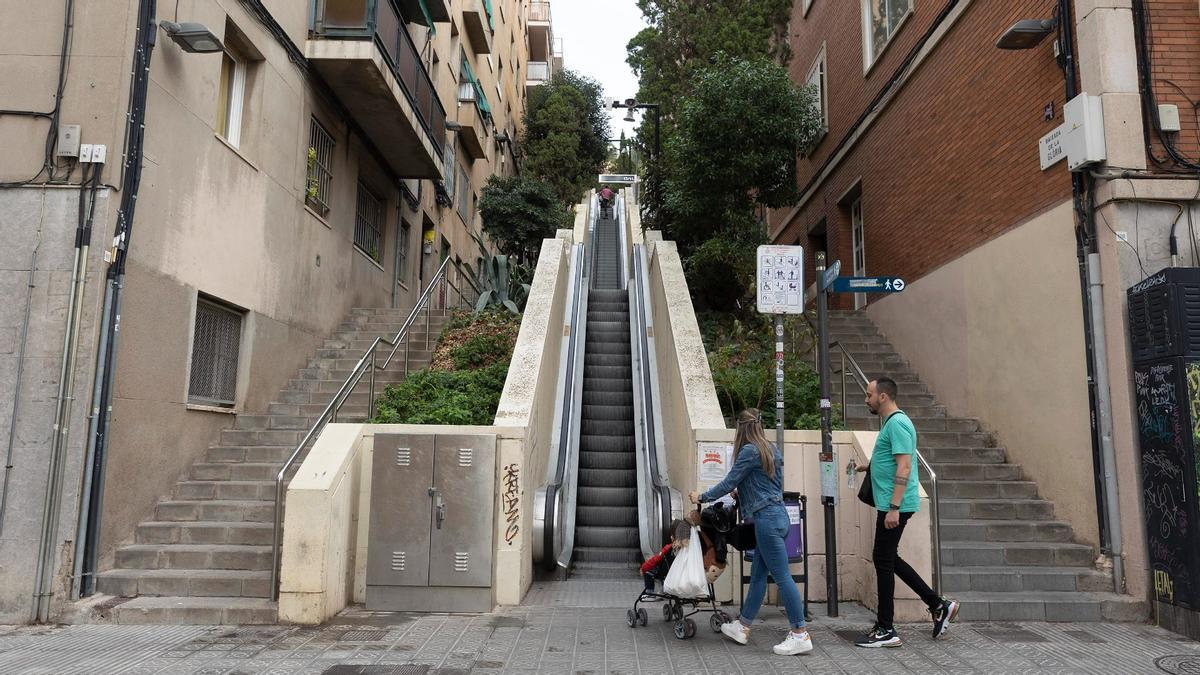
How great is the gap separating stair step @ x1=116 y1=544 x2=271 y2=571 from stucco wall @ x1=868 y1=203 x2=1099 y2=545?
727 cm

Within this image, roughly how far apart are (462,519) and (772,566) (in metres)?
2.43

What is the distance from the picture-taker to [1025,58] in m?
8.14

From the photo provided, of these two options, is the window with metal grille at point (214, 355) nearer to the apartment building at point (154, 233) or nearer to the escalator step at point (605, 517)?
the apartment building at point (154, 233)

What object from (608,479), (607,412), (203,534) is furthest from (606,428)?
(203,534)

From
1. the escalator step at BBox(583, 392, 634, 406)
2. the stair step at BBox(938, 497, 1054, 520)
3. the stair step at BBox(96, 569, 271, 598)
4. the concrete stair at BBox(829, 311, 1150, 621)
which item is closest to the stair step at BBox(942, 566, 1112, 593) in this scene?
the concrete stair at BBox(829, 311, 1150, 621)

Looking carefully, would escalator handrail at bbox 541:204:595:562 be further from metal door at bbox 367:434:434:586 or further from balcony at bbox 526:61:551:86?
balcony at bbox 526:61:551:86

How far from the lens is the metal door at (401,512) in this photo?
603cm

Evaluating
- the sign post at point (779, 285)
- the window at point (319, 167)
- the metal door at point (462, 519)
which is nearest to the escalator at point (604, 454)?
the metal door at point (462, 519)

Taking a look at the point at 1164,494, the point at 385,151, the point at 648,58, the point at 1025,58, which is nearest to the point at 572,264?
the point at 385,151

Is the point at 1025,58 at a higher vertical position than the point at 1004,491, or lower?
higher

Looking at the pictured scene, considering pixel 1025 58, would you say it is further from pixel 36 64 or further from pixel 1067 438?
pixel 36 64

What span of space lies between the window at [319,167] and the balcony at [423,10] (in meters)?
4.23

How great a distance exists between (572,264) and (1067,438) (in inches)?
345

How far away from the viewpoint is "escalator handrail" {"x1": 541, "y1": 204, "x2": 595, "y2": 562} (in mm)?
7297
